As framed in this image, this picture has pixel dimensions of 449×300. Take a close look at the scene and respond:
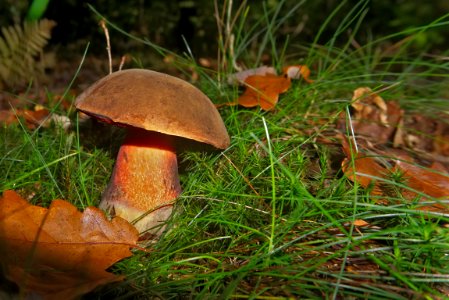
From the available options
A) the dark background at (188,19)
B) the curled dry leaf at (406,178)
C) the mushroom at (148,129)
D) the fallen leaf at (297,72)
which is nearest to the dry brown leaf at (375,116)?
the fallen leaf at (297,72)

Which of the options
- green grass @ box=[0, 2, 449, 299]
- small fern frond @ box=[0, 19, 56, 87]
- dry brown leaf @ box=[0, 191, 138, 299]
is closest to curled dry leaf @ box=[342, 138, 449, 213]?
green grass @ box=[0, 2, 449, 299]

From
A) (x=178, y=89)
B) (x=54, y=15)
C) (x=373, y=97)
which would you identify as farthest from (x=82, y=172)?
(x=54, y=15)

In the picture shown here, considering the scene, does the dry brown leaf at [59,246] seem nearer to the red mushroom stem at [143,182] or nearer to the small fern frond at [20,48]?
the red mushroom stem at [143,182]

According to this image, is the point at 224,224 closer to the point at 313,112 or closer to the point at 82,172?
the point at 82,172

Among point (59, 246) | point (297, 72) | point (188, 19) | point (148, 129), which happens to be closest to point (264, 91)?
point (297, 72)

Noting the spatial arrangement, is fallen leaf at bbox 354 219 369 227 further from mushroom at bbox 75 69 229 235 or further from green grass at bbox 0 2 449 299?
mushroom at bbox 75 69 229 235

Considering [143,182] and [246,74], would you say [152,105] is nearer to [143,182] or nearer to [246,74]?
[143,182]

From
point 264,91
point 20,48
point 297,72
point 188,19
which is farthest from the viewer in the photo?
point 188,19
